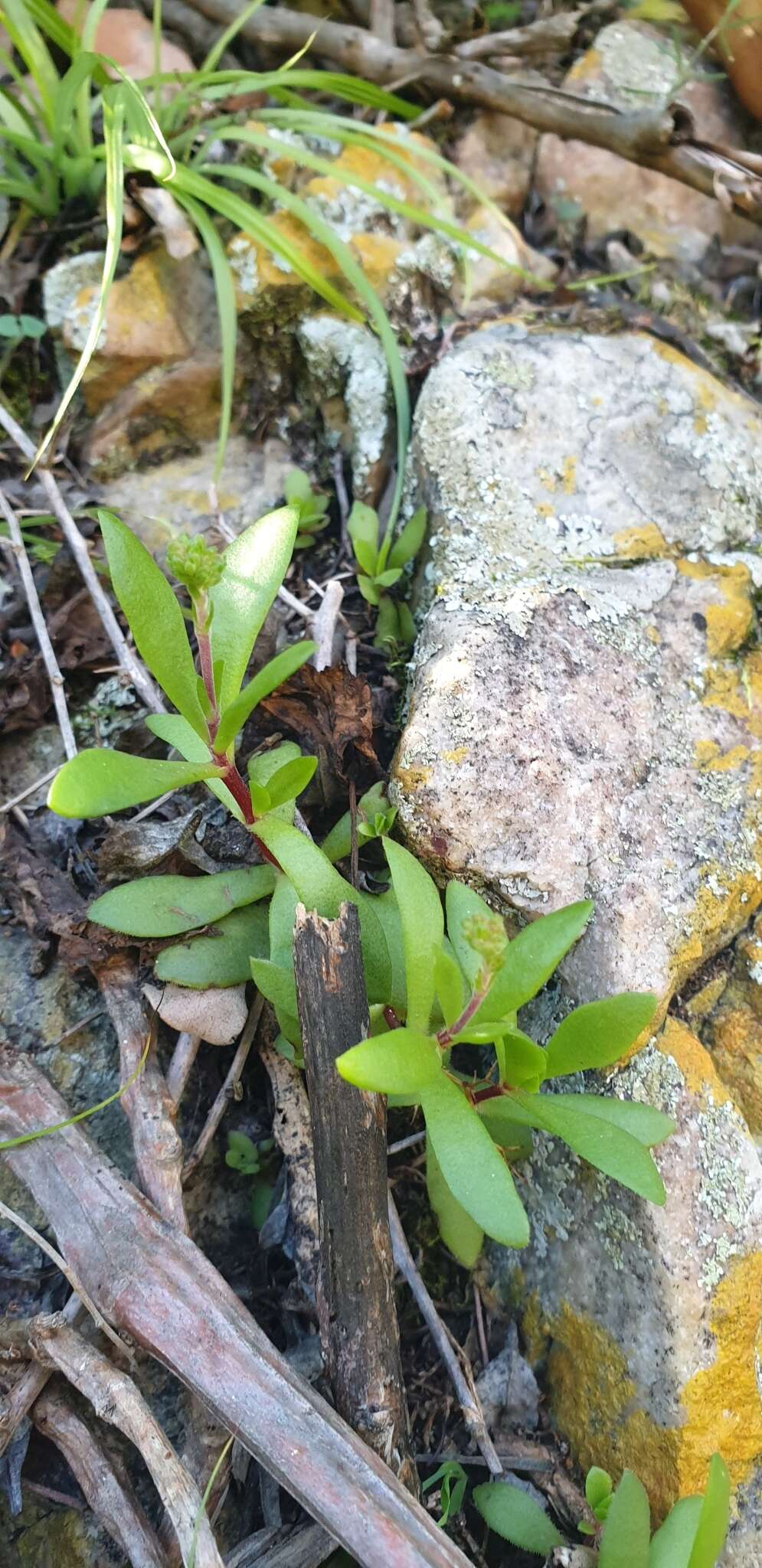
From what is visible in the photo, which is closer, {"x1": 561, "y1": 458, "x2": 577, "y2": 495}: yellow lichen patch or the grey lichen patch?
{"x1": 561, "y1": 458, "x2": 577, "y2": 495}: yellow lichen patch

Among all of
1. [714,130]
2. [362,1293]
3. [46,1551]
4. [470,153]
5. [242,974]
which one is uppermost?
[714,130]

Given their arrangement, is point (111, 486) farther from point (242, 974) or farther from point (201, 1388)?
point (201, 1388)

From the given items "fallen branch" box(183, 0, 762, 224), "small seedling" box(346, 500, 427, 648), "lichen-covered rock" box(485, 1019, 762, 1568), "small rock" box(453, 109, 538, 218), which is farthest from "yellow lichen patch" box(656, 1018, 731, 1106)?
"small rock" box(453, 109, 538, 218)

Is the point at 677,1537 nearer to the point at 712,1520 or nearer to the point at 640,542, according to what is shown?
the point at 712,1520

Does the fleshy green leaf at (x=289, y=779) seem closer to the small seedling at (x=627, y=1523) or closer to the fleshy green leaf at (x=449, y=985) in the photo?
the fleshy green leaf at (x=449, y=985)

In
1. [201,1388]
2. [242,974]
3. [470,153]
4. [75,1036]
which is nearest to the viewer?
[201,1388]

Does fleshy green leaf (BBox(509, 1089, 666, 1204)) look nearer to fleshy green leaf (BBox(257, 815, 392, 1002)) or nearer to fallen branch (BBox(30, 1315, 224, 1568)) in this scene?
fleshy green leaf (BBox(257, 815, 392, 1002))

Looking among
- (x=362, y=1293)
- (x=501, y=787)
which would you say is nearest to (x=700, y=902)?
(x=501, y=787)
